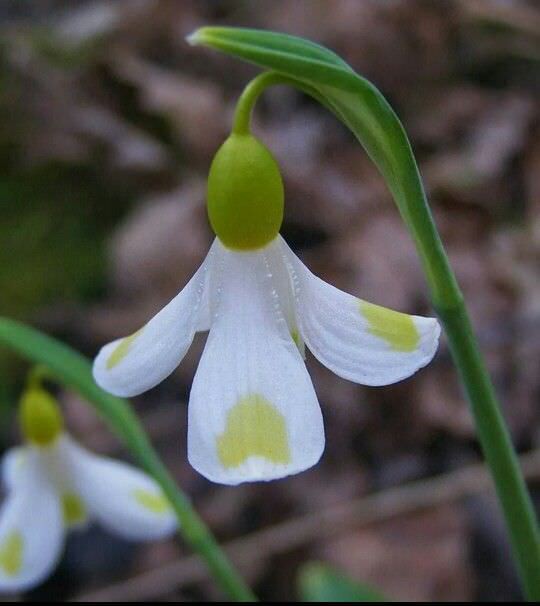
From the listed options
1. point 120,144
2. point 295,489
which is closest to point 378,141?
point 295,489

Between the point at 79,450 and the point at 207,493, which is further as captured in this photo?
the point at 207,493

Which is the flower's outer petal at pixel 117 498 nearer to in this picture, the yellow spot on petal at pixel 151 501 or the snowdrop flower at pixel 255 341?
the yellow spot on petal at pixel 151 501

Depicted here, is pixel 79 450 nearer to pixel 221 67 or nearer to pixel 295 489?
pixel 295 489

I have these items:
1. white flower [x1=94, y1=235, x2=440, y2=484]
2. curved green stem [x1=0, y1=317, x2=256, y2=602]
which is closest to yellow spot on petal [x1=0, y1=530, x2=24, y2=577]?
curved green stem [x1=0, y1=317, x2=256, y2=602]

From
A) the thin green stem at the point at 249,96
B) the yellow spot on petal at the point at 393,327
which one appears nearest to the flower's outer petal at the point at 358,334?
the yellow spot on petal at the point at 393,327

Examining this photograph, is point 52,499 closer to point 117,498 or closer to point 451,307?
point 117,498

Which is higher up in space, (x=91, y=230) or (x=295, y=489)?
(x=91, y=230)

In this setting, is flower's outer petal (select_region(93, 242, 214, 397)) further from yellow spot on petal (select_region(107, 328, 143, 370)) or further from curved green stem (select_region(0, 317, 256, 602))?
curved green stem (select_region(0, 317, 256, 602))
